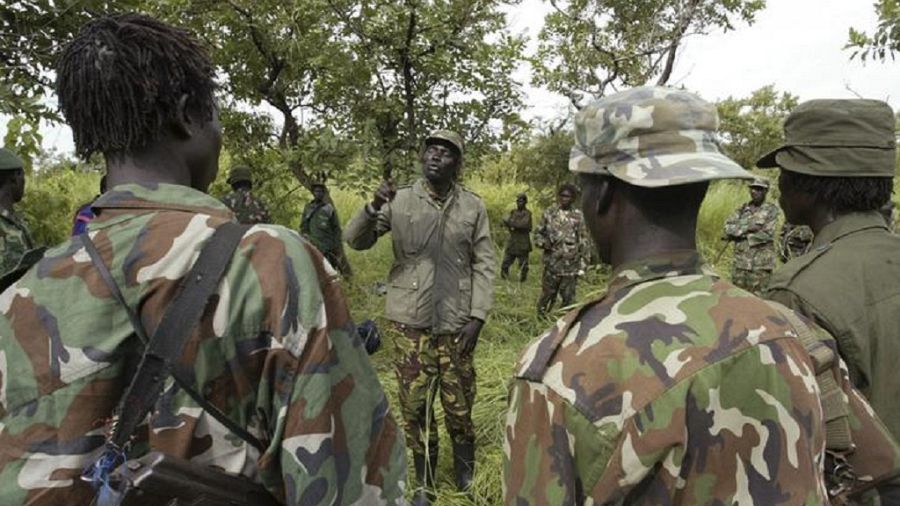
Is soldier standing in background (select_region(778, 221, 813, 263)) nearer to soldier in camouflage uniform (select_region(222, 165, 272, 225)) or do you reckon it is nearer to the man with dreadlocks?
soldier in camouflage uniform (select_region(222, 165, 272, 225))

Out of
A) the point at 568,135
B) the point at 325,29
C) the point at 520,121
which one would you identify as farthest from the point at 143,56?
the point at 568,135

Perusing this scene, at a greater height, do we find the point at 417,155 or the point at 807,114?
the point at 807,114

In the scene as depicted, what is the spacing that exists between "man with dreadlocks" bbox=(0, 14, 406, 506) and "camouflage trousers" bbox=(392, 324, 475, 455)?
2328 mm

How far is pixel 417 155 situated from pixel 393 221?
239 cm

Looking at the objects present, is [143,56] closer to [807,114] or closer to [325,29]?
[807,114]

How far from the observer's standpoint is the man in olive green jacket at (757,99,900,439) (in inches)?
60.9

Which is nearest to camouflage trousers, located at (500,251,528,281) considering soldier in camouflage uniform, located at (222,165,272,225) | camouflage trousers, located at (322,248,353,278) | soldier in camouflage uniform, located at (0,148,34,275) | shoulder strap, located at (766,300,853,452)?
camouflage trousers, located at (322,248,353,278)

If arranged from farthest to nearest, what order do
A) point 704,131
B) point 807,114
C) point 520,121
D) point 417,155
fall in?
point 520,121, point 417,155, point 807,114, point 704,131

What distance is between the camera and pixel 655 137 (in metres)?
1.07

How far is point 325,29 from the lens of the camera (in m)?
6.10

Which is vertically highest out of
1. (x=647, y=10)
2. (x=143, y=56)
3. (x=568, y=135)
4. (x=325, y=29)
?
(x=647, y=10)

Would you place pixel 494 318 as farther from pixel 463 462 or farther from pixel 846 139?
pixel 846 139

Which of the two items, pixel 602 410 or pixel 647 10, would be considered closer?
pixel 602 410

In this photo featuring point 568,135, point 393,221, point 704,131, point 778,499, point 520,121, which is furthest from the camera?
point 568,135
